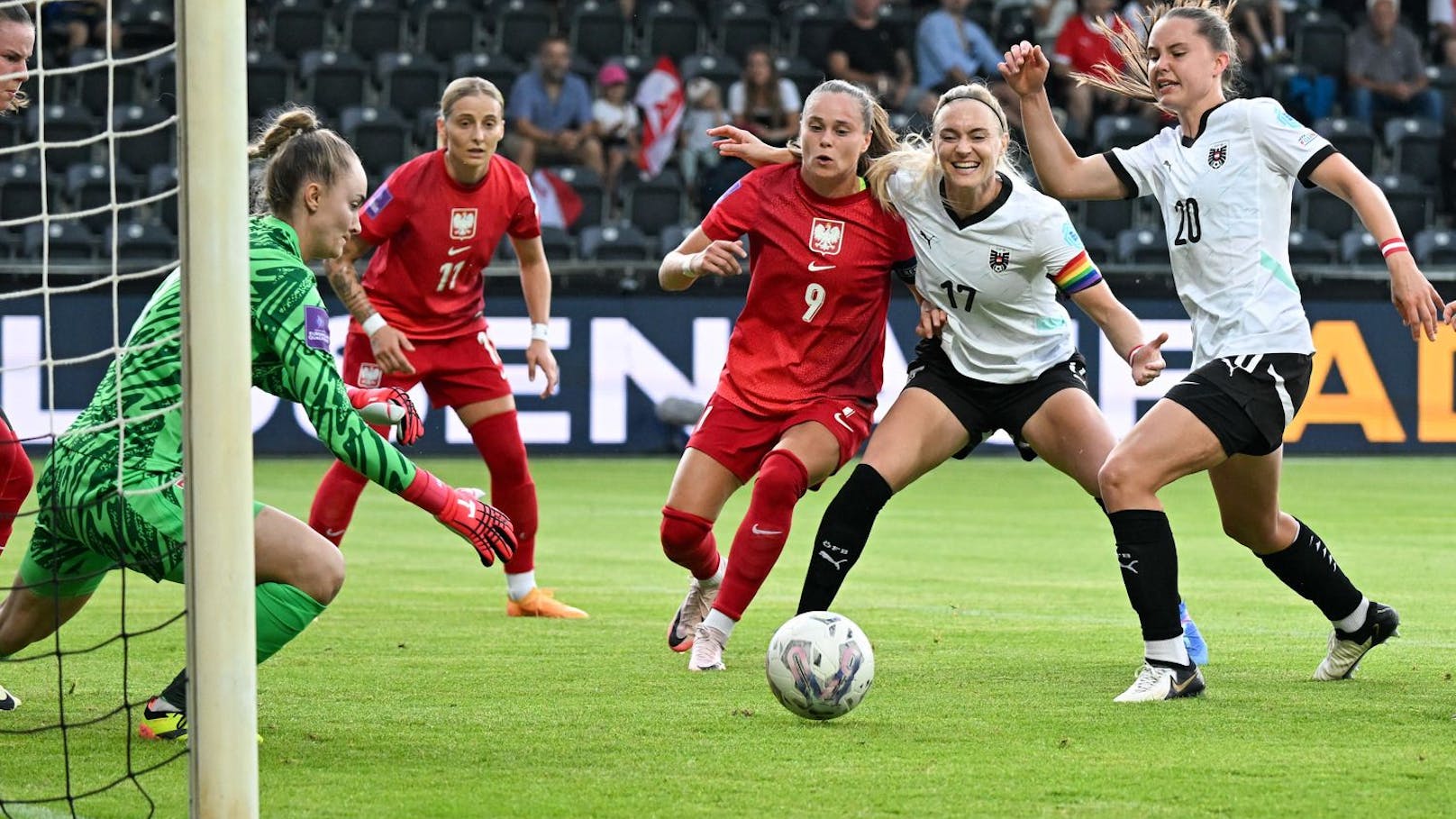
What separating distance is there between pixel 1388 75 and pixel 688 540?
13877mm

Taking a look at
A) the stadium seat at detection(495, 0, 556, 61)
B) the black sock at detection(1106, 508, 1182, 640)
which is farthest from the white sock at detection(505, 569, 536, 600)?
the stadium seat at detection(495, 0, 556, 61)

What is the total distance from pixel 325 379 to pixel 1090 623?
12.7 ft

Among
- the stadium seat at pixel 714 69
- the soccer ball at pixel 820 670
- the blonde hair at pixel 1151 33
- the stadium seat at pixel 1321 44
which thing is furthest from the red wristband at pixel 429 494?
the stadium seat at pixel 1321 44

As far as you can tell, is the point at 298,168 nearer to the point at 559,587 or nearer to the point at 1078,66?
the point at 559,587

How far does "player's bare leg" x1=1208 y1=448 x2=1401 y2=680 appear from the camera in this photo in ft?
19.1

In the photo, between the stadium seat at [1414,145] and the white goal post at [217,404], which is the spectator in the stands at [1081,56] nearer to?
the stadium seat at [1414,145]

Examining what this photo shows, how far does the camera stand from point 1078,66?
17219mm

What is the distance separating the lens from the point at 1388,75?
59.6 feet

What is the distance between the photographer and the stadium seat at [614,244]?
15.9 metres

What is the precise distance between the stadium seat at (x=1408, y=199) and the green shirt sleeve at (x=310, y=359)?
572 inches

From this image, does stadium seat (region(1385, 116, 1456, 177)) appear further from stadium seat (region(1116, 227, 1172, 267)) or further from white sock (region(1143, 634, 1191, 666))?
white sock (region(1143, 634, 1191, 666))

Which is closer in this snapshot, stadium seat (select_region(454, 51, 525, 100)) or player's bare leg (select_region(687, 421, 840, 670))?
player's bare leg (select_region(687, 421, 840, 670))

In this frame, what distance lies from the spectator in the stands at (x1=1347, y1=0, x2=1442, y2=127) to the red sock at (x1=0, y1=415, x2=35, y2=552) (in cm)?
1520

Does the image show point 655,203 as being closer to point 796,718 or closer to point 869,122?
point 869,122
